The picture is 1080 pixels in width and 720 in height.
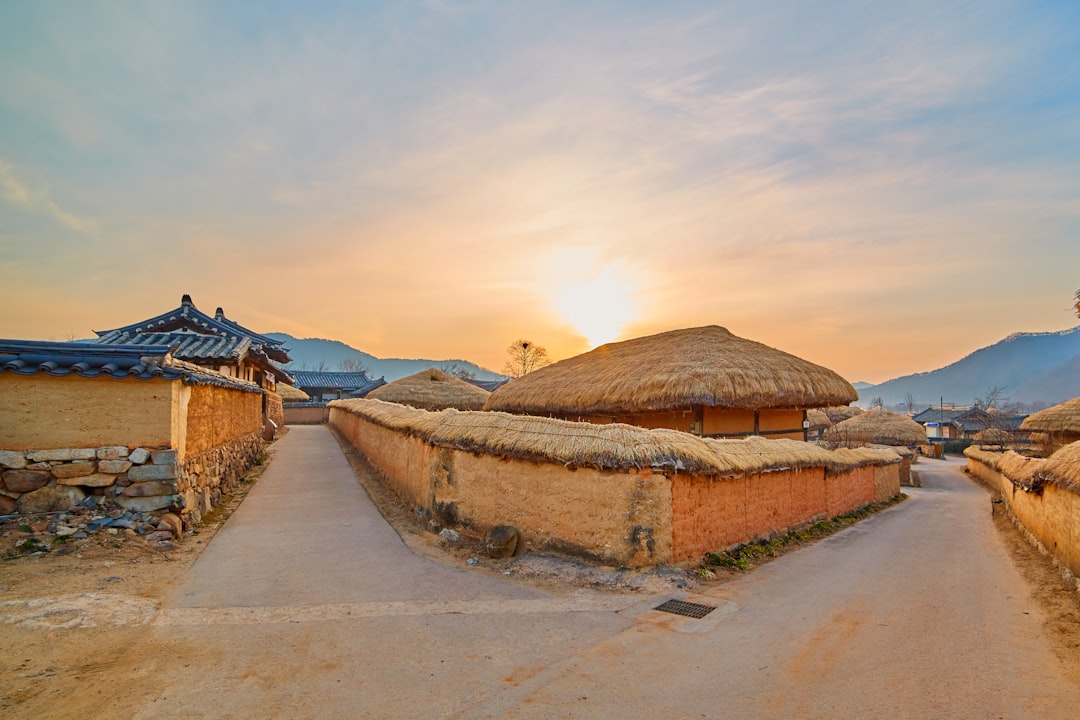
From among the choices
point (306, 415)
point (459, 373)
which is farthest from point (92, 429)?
point (459, 373)

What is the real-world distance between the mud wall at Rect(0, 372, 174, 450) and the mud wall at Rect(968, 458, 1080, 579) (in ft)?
40.2

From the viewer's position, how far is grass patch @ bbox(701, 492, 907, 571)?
26.9 ft

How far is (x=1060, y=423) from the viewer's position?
76.5ft

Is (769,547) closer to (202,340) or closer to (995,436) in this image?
(202,340)

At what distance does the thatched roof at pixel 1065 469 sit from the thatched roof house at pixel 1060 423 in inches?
752

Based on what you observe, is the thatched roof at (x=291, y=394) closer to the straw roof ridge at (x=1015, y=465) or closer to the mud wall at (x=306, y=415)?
the mud wall at (x=306, y=415)

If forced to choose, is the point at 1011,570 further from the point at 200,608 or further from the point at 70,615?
the point at 70,615

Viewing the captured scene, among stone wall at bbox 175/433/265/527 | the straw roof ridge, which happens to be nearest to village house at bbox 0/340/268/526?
stone wall at bbox 175/433/265/527

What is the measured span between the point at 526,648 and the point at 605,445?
3000 millimetres

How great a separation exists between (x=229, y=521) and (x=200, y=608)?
484cm

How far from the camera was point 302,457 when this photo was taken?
785 inches

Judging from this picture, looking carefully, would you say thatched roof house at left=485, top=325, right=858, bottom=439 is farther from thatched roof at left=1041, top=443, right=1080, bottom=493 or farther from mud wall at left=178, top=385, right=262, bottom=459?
mud wall at left=178, top=385, right=262, bottom=459

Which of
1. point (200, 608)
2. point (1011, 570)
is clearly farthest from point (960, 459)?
point (200, 608)

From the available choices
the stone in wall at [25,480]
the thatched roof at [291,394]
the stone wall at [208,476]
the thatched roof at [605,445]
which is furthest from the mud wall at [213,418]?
the thatched roof at [291,394]
